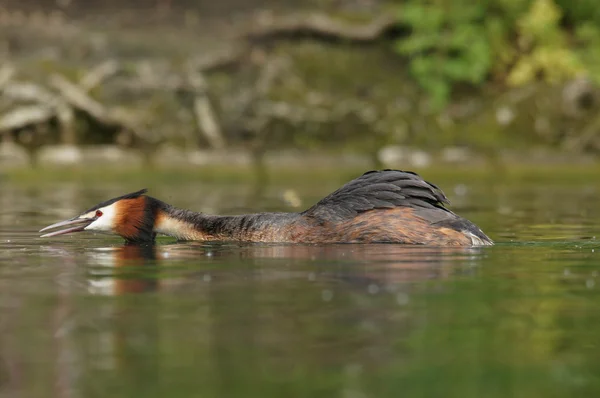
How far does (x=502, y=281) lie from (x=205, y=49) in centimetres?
1694

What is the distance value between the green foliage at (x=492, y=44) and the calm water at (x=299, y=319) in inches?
466

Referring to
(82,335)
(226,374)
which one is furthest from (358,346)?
(82,335)

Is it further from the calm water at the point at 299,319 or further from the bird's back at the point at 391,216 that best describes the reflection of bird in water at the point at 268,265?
the bird's back at the point at 391,216

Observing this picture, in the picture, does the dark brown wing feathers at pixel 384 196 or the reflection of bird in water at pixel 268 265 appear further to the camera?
the dark brown wing feathers at pixel 384 196

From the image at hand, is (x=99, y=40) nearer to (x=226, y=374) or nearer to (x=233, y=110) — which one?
(x=233, y=110)

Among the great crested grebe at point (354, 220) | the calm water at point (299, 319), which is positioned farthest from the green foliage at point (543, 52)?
the great crested grebe at point (354, 220)

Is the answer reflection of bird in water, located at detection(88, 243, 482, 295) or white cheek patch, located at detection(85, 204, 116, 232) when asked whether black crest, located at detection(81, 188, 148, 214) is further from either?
reflection of bird in water, located at detection(88, 243, 482, 295)

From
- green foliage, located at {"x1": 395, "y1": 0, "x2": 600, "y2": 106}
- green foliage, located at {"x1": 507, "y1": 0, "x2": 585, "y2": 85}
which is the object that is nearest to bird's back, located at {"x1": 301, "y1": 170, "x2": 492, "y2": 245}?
green foliage, located at {"x1": 395, "y1": 0, "x2": 600, "y2": 106}

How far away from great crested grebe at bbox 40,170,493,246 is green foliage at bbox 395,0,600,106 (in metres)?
12.4

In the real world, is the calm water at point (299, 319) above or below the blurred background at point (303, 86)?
below

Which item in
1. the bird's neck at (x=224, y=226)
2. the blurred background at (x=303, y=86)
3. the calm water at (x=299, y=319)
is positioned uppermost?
the blurred background at (x=303, y=86)

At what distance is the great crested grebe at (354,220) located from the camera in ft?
35.9

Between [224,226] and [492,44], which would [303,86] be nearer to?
[492,44]

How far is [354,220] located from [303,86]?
13443mm
